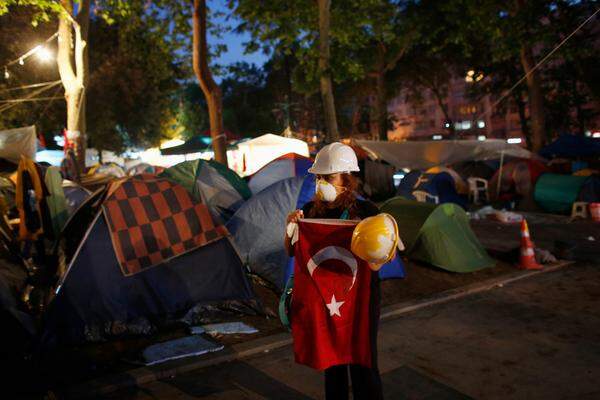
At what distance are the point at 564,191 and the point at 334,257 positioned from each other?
1240 centimetres

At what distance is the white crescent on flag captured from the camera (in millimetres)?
2936

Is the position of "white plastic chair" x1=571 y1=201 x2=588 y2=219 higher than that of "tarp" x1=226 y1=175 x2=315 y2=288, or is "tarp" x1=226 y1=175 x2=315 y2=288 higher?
"tarp" x1=226 y1=175 x2=315 y2=288

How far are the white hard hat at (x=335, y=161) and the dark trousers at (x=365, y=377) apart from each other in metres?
0.69

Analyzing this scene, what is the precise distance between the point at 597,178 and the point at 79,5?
1521cm

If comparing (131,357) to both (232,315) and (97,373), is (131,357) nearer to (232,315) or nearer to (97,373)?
(97,373)

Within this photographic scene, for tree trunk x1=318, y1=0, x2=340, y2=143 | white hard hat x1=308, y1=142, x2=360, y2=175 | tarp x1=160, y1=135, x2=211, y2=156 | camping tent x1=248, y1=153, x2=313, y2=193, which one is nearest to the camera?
white hard hat x1=308, y1=142, x2=360, y2=175

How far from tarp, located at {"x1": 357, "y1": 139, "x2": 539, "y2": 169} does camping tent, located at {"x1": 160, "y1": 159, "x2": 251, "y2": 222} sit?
27.9 ft

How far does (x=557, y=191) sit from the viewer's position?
13.3 m

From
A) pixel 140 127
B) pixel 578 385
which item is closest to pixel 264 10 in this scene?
pixel 578 385

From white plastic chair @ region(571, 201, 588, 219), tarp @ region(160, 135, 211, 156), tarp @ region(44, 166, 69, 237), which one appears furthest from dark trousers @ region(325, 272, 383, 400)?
tarp @ region(160, 135, 211, 156)

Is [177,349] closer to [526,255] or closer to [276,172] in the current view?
[526,255]

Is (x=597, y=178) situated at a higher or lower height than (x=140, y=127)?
lower

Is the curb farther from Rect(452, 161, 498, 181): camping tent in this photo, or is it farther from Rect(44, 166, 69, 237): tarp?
Rect(452, 161, 498, 181): camping tent

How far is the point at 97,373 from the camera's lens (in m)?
4.37
